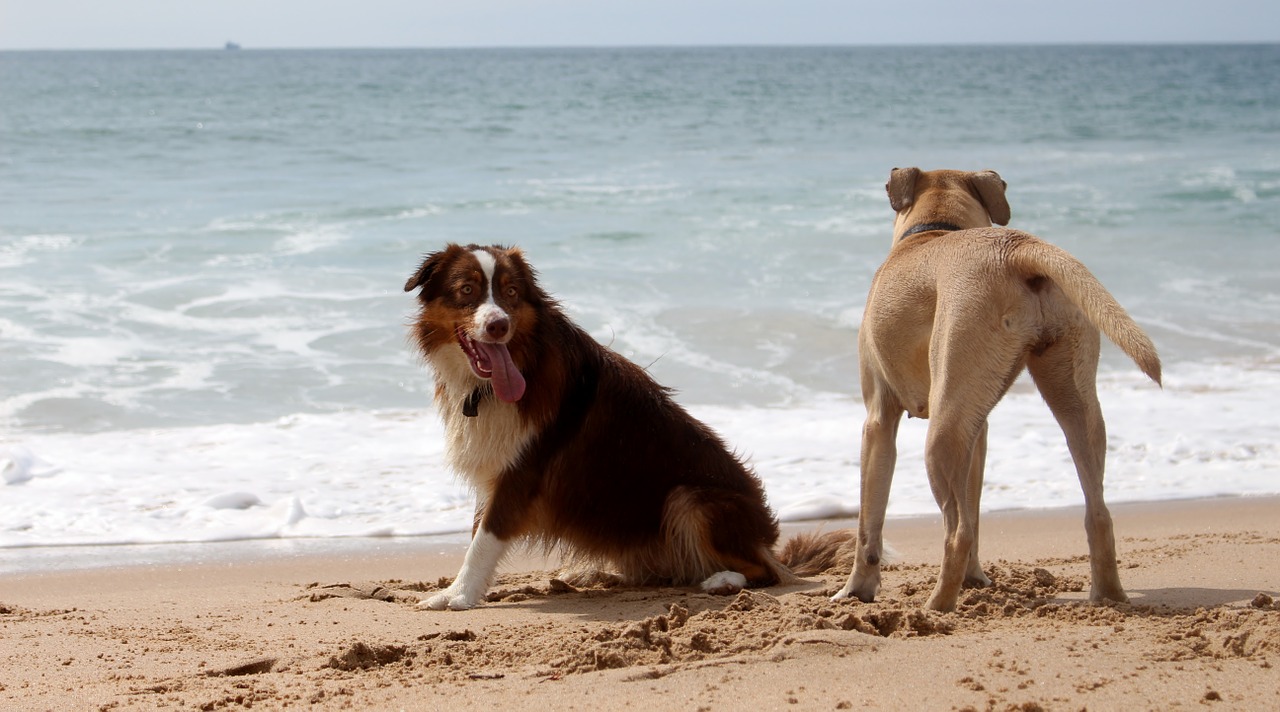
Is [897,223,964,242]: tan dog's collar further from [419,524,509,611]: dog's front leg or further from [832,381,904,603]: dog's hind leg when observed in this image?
[419,524,509,611]: dog's front leg

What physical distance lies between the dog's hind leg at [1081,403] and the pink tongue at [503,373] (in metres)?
1.99

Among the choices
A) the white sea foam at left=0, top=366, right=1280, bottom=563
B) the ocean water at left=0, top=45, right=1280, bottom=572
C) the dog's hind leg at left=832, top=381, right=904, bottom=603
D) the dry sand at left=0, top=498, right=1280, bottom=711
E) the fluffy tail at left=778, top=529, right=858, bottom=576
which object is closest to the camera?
the dry sand at left=0, top=498, right=1280, bottom=711

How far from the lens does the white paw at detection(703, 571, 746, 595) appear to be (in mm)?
5383

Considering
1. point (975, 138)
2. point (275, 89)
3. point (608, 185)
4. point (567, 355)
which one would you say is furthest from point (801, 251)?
point (275, 89)

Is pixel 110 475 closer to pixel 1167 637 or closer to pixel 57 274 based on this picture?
pixel 1167 637

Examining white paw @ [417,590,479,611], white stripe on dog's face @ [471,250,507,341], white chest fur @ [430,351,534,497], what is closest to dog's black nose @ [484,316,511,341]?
white stripe on dog's face @ [471,250,507,341]

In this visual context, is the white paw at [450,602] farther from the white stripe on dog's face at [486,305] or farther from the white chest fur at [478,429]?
the white stripe on dog's face at [486,305]

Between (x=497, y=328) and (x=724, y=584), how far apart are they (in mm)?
1482

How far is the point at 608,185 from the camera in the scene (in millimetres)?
22078

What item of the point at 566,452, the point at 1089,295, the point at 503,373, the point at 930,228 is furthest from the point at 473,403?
the point at 1089,295

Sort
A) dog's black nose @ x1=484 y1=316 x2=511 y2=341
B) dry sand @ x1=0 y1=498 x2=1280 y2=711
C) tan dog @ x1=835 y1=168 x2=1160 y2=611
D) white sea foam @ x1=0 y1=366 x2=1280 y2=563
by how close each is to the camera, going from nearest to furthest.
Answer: dry sand @ x1=0 y1=498 x2=1280 y2=711, tan dog @ x1=835 y1=168 x2=1160 y2=611, dog's black nose @ x1=484 y1=316 x2=511 y2=341, white sea foam @ x1=0 y1=366 x2=1280 y2=563

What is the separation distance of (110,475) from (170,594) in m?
2.39

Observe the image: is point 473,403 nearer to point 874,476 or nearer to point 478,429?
point 478,429

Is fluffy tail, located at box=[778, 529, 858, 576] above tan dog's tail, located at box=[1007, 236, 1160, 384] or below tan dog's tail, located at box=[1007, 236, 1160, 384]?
below
